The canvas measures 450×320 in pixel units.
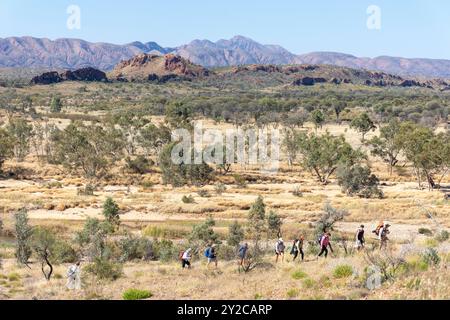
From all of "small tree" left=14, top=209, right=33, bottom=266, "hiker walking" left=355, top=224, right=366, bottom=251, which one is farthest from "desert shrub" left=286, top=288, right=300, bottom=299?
"small tree" left=14, top=209, right=33, bottom=266

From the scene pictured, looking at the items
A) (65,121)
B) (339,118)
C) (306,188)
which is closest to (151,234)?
(306,188)

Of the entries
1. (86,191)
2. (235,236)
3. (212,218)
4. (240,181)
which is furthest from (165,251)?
(240,181)

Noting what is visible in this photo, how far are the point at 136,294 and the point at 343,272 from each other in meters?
7.45

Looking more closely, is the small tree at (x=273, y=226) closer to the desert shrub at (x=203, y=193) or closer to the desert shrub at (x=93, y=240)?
the desert shrub at (x=93, y=240)

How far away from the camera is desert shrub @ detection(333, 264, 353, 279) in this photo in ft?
59.4

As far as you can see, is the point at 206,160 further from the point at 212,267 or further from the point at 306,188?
the point at 212,267

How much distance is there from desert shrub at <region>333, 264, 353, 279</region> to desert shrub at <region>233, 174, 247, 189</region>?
41171mm

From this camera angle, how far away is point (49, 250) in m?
26.2

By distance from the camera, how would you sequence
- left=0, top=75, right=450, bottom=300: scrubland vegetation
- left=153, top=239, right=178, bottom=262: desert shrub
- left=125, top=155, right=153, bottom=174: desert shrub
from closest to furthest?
left=0, top=75, right=450, bottom=300: scrubland vegetation → left=153, top=239, right=178, bottom=262: desert shrub → left=125, top=155, right=153, bottom=174: desert shrub

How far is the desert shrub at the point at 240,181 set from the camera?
60222 mm

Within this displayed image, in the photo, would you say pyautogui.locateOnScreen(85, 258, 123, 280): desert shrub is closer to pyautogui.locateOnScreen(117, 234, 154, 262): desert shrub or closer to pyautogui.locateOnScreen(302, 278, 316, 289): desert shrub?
pyautogui.locateOnScreen(117, 234, 154, 262): desert shrub

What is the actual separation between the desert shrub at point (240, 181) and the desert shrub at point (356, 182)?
446 inches

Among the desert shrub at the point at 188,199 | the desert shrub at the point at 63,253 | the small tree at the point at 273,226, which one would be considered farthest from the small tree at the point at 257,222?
the desert shrub at the point at 63,253
